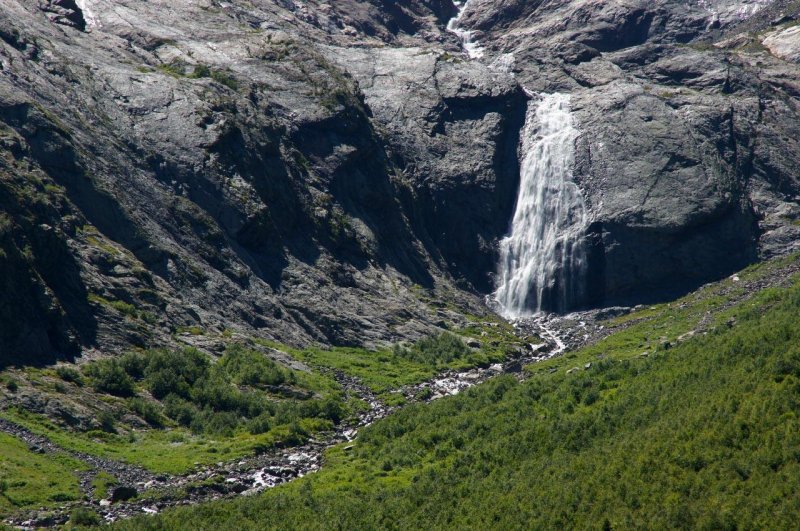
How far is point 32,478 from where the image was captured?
42.8m

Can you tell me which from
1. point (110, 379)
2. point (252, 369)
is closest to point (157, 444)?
point (110, 379)

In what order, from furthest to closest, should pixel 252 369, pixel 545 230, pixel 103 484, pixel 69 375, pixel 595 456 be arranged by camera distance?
pixel 545 230
pixel 252 369
pixel 69 375
pixel 103 484
pixel 595 456

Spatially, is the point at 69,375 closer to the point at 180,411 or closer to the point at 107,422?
the point at 107,422

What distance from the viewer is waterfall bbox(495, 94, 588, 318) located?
107062 mm

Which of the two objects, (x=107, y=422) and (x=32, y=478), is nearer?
(x=32, y=478)

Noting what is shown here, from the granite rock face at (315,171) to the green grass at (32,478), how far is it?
12.9m

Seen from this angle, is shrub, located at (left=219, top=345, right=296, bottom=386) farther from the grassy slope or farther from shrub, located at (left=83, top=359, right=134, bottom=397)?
the grassy slope

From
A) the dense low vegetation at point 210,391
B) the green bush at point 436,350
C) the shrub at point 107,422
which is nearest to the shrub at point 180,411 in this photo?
the dense low vegetation at point 210,391

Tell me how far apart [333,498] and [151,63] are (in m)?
82.5

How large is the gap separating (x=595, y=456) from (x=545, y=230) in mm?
75900

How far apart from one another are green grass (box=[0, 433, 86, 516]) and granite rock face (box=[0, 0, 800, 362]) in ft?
42.2

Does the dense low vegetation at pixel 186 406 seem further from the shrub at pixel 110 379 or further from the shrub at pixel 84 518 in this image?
the shrub at pixel 84 518

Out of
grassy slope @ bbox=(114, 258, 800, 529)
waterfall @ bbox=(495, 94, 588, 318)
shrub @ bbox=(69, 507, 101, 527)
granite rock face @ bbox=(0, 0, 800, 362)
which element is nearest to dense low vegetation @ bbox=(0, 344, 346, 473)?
granite rock face @ bbox=(0, 0, 800, 362)

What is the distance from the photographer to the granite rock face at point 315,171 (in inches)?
2918
